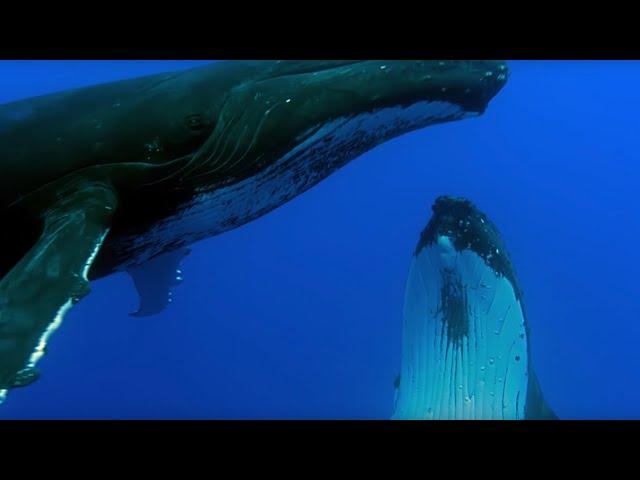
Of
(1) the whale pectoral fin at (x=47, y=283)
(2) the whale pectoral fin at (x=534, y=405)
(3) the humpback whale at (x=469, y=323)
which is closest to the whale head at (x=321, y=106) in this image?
(1) the whale pectoral fin at (x=47, y=283)

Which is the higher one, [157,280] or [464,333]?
[157,280]

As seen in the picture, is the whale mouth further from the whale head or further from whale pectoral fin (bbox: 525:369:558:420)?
the whale head

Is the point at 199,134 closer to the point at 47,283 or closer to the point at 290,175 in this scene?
the point at 290,175

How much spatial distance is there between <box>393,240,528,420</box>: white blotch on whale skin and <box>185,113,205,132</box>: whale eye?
2.67m

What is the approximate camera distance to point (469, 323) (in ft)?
22.3

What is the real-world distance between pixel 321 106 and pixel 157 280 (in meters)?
3.71

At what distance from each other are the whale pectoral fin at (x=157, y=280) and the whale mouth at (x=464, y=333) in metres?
2.78

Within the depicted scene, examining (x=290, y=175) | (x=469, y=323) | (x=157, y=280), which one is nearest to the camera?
(x=290, y=175)

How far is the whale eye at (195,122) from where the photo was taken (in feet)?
17.0

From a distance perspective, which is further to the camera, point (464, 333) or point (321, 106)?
point (464, 333)

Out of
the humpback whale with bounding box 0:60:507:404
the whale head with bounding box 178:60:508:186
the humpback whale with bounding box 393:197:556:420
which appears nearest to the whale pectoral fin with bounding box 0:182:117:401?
the humpback whale with bounding box 0:60:507:404

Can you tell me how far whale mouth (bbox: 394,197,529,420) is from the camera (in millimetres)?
6582

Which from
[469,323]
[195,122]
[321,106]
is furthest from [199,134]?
[469,323]
